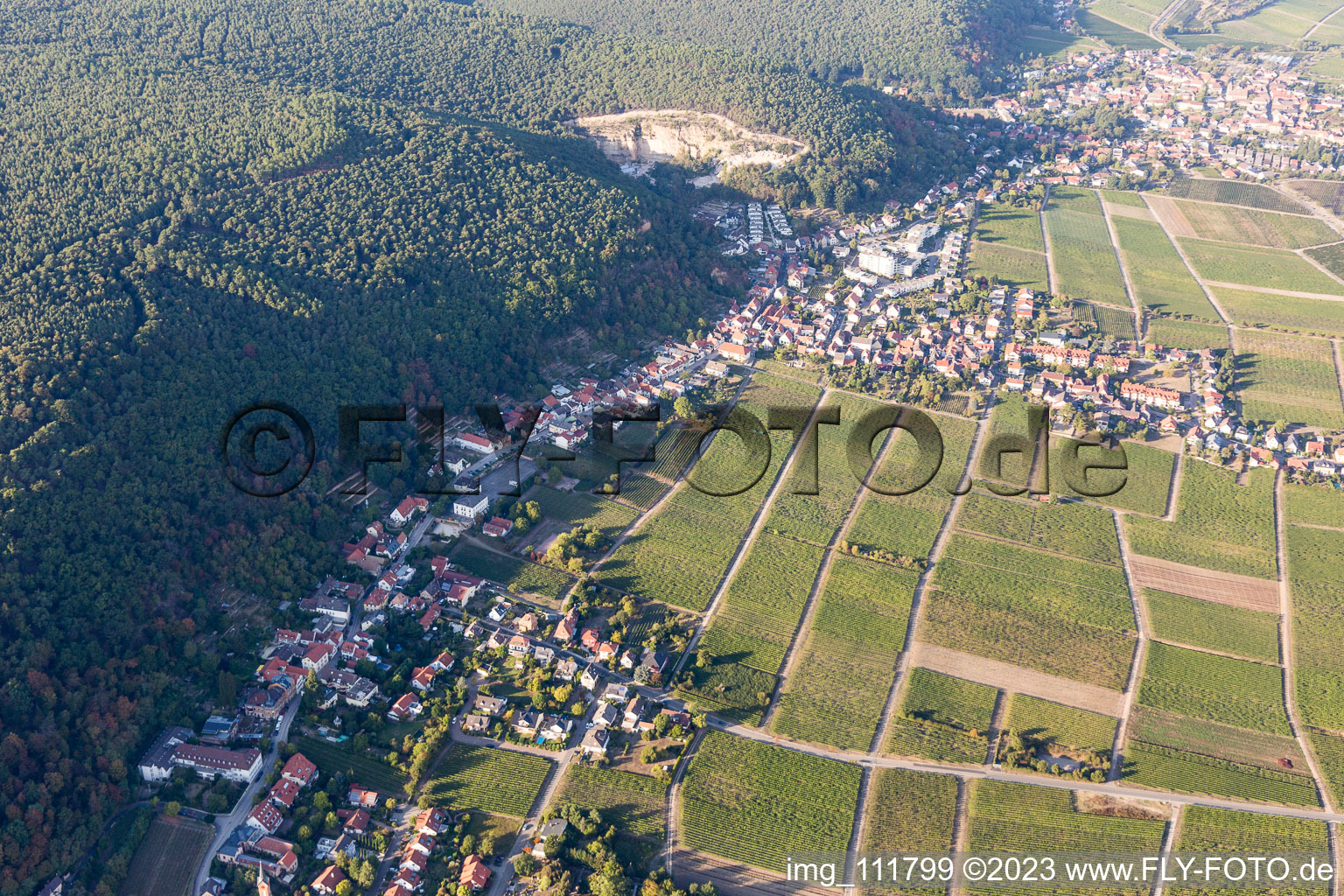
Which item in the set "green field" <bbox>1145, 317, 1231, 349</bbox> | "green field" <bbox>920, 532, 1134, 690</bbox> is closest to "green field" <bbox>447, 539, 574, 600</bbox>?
"green field" <bbox>920, 532, 1134, 690</bbox>

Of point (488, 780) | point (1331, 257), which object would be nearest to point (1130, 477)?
point (488, 780)

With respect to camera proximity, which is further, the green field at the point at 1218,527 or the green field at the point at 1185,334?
the green field at the point at 1185,334

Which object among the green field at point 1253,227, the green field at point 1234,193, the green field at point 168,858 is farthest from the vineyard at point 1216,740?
the green field at point 1234,193

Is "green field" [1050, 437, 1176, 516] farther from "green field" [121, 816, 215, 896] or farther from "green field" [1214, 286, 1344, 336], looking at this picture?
"green field" [121, 816, 215, 896]

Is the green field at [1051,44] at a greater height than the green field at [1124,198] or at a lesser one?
greater

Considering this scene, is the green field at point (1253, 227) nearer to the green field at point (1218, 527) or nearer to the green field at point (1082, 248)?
the green field at point (1082, 248)

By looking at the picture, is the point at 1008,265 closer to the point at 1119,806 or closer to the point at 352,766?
the point at 1119,806
